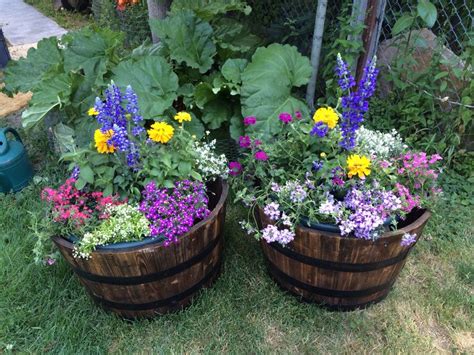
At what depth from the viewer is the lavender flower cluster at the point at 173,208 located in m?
1.83

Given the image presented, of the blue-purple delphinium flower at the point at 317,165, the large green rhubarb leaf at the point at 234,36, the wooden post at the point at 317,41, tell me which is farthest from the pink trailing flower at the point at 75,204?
the wooden post at the point at 317,41

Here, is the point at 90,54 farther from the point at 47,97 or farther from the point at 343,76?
the point at 343,76

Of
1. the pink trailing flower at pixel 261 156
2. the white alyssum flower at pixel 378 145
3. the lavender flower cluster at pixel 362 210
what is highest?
the pink trailing flower at pixel 261 156

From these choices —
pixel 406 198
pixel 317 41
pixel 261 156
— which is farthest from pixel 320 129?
pixel 317 41

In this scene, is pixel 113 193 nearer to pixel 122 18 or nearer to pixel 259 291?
pixel 259 291

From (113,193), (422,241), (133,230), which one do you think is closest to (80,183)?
(113,193)

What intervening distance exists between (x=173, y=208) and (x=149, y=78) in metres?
1.03

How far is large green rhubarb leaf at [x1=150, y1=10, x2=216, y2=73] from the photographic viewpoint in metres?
2.76

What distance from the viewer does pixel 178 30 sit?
279 centimetres

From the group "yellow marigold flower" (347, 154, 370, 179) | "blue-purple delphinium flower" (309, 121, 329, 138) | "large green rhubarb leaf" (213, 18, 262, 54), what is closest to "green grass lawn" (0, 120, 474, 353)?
"yellow marigold flower" (347, 154, 370, 179)

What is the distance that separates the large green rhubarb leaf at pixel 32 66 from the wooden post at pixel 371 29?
213 cm

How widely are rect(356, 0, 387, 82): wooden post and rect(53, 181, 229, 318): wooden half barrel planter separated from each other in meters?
1.52

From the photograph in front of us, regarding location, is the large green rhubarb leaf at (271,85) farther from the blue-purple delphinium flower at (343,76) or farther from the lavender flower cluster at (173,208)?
the lavender flower cluster at (173,208)

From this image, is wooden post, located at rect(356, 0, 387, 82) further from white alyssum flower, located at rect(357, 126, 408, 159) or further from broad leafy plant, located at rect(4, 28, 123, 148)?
broad leafy plant, located at rect(4, 28, 123, 148)
